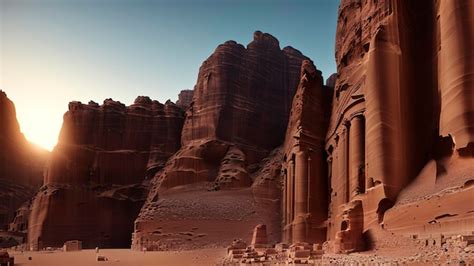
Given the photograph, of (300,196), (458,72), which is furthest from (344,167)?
(458,72)

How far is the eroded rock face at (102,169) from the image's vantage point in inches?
2717

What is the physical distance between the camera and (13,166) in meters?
93.2

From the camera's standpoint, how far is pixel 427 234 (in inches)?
942

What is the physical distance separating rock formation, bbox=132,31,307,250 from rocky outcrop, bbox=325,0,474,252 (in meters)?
21.6

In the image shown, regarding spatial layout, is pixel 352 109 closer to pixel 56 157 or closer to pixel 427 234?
pixel 427 234

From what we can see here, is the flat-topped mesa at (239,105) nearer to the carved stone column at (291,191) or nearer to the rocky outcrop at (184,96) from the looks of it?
the carved stone column at (291,191)

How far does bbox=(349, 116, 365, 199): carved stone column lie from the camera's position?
1295 inches

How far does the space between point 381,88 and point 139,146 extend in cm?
4978

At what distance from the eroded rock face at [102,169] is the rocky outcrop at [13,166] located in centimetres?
1716

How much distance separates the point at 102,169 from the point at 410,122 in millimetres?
50887

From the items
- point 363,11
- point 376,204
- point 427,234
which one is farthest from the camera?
point 363,11

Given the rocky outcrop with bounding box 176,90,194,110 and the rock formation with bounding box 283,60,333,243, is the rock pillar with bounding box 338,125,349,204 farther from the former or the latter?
the rocky outcrop with bounding box 176,90,194,110

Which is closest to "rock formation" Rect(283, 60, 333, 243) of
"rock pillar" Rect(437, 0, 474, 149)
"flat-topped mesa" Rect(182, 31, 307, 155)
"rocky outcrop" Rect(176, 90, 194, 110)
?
"flat-topped mesa" Rect(182, 31, 307, 155)

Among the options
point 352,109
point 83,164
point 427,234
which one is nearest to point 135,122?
point 83,164
